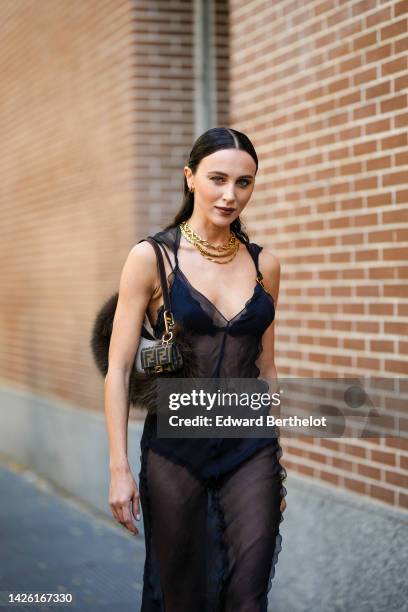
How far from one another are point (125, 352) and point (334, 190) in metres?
2.24

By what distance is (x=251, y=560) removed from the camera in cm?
361

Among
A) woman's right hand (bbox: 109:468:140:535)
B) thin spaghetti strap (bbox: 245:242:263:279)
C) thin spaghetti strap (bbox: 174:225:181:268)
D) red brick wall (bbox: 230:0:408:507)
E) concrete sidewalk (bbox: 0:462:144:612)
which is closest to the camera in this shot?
woman's right hand (bbox: 109:468:140:535)

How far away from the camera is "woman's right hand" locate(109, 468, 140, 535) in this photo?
11.8 feet

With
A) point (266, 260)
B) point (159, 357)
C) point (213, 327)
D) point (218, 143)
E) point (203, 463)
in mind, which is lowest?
point (203, 463)

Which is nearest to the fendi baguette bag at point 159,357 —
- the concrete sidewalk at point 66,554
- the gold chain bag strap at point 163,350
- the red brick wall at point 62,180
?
the gold chain bag strap at point 163,350

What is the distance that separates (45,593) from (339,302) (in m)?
2.50

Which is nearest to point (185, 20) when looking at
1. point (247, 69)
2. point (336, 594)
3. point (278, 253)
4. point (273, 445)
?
point (247, 69)

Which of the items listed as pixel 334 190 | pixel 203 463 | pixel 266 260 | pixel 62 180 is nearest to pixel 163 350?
pixel 203 463

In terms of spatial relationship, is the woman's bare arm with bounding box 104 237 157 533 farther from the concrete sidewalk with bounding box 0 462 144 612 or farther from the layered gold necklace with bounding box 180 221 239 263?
the concrete sidewalk with bounding box 0 462 144 612

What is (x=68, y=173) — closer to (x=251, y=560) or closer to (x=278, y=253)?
(x=278, y=253)

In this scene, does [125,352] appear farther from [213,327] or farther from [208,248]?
[208,248]

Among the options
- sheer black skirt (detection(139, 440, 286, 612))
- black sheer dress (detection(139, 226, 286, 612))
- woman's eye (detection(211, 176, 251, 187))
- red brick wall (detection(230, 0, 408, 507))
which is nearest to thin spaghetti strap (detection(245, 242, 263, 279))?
black sheer dress (detection(139, 226, 286, 612))

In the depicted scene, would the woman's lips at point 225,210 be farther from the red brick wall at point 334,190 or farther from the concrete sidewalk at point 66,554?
the concrete sidewalk at point 66,554

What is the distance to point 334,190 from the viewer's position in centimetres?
556
